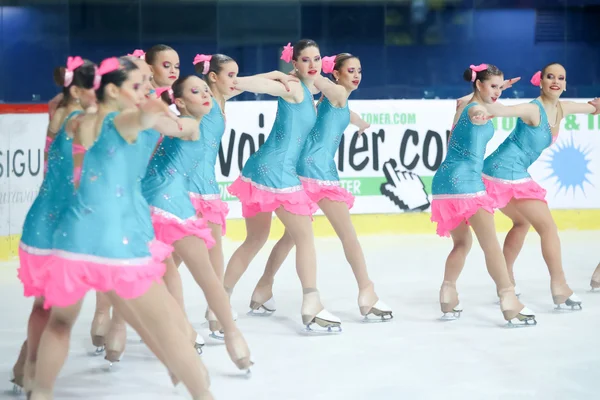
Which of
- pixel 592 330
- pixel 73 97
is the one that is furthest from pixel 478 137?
pixel 73 97

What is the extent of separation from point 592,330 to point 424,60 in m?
7.20

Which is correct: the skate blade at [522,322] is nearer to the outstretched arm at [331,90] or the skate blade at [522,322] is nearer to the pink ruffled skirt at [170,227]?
the outstretched arm at [331,90]

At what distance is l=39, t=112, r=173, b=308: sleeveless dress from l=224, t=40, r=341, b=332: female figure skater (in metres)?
1.98

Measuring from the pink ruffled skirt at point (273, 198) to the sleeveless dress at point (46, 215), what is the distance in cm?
171

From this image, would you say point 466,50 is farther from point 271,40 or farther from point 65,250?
point 65,250

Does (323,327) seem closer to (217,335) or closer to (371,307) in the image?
(371,307)

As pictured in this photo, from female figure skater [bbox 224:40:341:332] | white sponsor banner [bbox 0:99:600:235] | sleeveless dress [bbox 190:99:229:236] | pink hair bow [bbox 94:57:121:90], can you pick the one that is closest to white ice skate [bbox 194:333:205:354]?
sleeveless dress [bbox 190:99:229:236]

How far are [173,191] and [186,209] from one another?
105 millimetres

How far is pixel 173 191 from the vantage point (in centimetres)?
451

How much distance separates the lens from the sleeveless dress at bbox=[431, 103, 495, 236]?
561 cm

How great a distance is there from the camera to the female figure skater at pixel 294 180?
5434mm

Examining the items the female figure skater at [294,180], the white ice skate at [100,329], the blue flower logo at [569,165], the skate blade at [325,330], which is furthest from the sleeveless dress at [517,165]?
the blue flower logo at [569,165]

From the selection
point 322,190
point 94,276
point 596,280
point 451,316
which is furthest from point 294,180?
point 596,280

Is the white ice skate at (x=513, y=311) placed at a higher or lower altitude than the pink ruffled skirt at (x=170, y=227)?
lower
